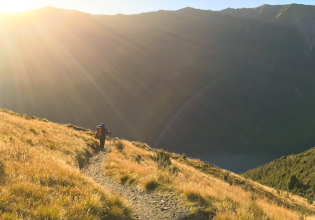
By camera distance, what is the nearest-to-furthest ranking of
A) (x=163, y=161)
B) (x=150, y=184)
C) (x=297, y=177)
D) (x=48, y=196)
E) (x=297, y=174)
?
(x=48, y=196)
(x=150, y=184)
(x=163, y=161)
(x=297, y=177)
(x=297, y=174)

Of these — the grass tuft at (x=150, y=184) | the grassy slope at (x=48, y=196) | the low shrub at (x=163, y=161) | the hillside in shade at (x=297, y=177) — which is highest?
the grassy slope at (x=48, y=196)

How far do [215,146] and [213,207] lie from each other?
6841 inches

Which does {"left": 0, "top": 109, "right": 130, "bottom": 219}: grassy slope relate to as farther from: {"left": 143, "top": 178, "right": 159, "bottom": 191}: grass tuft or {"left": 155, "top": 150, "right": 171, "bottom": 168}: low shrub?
{"left": 155, "top": 150, "right": 171, "bottom": 168}: low shrub

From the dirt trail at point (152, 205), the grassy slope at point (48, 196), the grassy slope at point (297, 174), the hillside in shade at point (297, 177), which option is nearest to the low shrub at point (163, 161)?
the dirt trail at point (152, 205)

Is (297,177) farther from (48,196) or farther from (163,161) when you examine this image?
(48,196)

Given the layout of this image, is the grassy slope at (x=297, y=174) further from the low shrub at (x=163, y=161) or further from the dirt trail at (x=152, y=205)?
the dirt trail at (x=152, y=205)

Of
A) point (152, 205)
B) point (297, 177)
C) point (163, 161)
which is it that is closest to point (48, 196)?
point (152, 205)

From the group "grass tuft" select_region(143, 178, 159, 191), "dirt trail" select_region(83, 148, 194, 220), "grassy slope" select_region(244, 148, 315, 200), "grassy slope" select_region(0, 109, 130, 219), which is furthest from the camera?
"grassy slope" select_region(244, 148, 315, 200)

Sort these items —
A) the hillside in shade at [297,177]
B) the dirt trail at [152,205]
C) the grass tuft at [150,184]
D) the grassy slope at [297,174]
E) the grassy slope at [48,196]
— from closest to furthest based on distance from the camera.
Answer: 1. the grassy slope at [48,196]
2. the dirt trail at [152,205]
3. the grass tuft at [150,184]
4. the hillside in shade at [297,177]
5. the grassy slope at [297,174]

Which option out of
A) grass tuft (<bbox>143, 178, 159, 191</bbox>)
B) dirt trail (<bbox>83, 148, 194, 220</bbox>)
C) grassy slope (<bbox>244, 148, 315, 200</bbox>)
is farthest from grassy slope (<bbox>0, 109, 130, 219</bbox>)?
grassy slope (<bbox>244, 148, 315, 200</bbox>)

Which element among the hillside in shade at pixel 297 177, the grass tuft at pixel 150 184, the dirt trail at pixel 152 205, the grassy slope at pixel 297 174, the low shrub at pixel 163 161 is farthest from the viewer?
the grassy slope at pixel 297 174

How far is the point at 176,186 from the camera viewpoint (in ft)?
27.0

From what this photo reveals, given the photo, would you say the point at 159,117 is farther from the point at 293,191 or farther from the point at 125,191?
the point at 125,191

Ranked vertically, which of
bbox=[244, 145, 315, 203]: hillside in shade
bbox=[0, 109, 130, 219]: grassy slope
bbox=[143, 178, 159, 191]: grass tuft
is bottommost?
bbox=[244, 145, 315, 203]: hillside in shade
